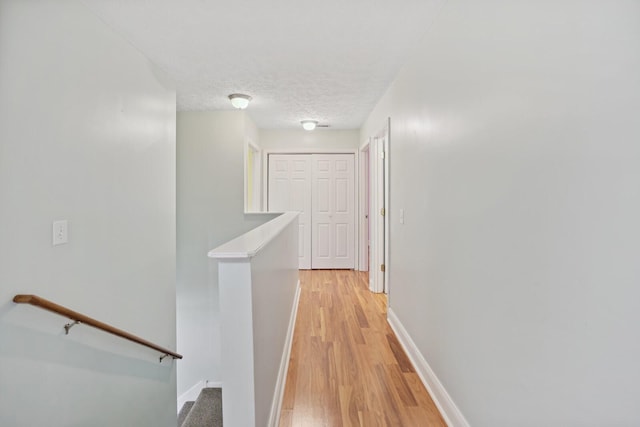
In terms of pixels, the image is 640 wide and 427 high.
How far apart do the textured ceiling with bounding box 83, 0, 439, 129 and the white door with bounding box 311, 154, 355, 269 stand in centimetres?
195

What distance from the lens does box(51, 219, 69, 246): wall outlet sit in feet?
5.59

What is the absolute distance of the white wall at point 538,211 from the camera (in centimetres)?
77

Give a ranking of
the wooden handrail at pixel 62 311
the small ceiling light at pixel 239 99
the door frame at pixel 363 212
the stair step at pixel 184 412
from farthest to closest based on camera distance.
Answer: the door frame at pixel 363 212
the small ceiling light at pixel 239 99
the stair step at pixel 184 412
the wooden handrail at pixel 62 311

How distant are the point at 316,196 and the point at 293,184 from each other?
449 millimetres

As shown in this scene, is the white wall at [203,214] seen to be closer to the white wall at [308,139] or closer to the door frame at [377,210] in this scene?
the white wall at [308,139]

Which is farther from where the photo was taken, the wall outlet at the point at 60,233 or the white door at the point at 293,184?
the white door at the point at 293,184

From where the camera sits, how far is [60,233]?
1745 millimetres

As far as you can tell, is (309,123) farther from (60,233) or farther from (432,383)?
(432,383)

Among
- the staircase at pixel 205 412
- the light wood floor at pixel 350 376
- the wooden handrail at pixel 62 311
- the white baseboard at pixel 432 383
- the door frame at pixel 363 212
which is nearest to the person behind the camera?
the wooden handrail at pixel 62 311

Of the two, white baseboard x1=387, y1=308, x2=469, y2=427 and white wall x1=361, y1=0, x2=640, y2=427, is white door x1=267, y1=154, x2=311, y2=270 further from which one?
white wall x1=361, y1=0, x2=640, y2=427

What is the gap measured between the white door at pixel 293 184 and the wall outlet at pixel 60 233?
3.82 meters

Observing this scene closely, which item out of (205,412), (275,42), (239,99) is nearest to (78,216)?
(275,42)

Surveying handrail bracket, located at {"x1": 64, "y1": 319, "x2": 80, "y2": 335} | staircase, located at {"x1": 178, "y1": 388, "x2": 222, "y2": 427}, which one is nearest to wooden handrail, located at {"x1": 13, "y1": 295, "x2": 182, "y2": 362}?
handrail bracket, located at {"x1": 64, "y1": 319, "x2": 80, "y2": 335}

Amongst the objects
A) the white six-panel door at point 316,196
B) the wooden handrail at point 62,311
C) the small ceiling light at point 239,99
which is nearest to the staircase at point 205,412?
the wooden handrail at point 62,311
